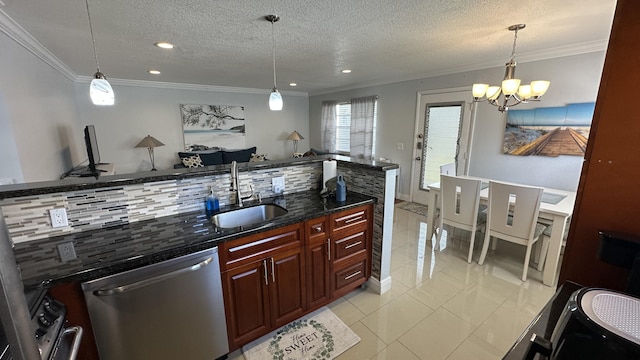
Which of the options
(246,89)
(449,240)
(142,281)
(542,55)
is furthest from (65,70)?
(542,55)

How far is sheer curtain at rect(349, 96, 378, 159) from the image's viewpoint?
5.30m

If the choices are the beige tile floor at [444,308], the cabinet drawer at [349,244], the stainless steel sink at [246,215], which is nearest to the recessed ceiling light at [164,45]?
the stainless steel sink at [246,215]

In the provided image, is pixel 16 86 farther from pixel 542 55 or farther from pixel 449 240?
pixel 542 55

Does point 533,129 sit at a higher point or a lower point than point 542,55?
lower

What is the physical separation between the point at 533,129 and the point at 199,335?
4.09 m

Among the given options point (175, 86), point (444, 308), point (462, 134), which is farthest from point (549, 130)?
point (175, 86)

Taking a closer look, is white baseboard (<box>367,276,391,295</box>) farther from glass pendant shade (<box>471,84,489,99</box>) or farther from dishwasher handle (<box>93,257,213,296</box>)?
glass pendant shade (<box>471,84,489,99</box>)

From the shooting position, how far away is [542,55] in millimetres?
3084

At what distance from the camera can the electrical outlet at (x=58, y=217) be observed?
4.71 ft

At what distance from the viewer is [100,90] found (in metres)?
1.48

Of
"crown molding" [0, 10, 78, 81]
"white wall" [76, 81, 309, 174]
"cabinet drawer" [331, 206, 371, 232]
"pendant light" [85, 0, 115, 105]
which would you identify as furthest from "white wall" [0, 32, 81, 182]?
"cabinet drawer" [331, 206, 371, 232]

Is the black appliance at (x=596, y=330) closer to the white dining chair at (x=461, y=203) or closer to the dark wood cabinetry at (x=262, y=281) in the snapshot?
the dark wood cabinetry at (x=262, y=281)

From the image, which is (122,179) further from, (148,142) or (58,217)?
(148,142)

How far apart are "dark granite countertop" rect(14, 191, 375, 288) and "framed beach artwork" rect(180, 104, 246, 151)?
4.30m
